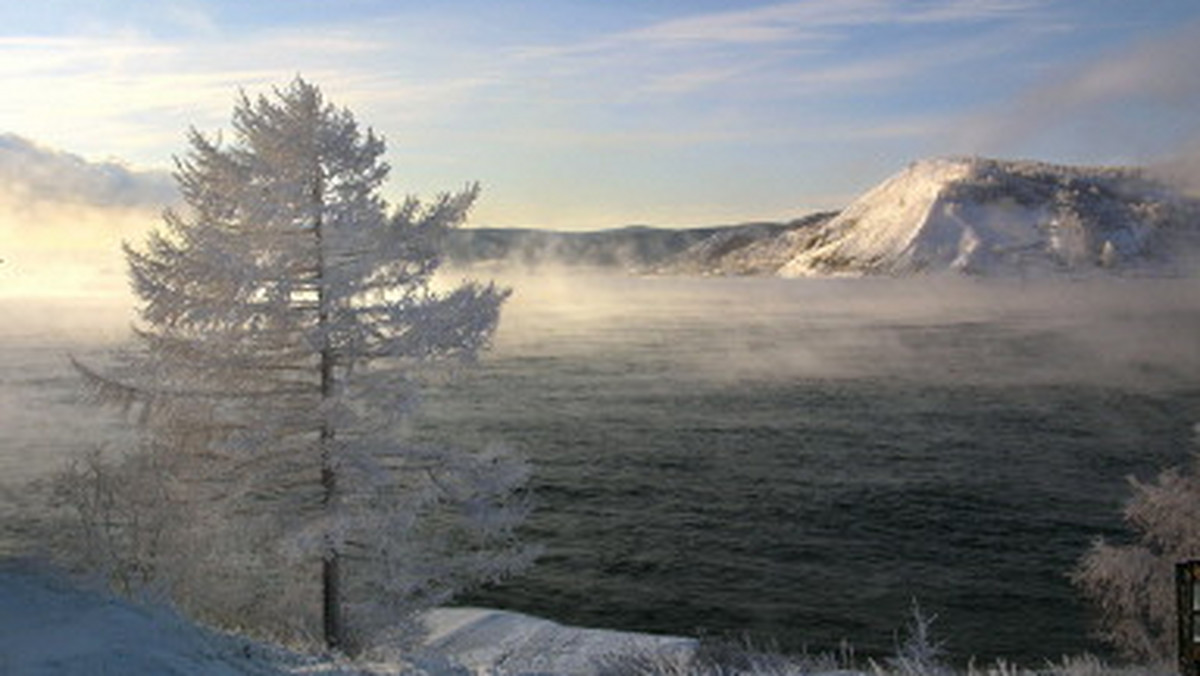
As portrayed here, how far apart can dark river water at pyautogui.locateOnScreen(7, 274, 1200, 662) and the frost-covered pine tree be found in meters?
3.07

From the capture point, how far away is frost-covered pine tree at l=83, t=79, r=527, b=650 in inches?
722

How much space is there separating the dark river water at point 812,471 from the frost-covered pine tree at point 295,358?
10.1 ft

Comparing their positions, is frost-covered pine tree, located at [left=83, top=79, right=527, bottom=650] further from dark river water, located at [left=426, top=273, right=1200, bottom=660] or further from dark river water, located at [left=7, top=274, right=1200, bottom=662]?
dark river water, located at [left=426, top=273, right=1200, bottom=660]

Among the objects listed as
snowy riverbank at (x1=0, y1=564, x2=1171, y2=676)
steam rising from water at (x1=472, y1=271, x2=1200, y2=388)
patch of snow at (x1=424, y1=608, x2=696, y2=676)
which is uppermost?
snowy riverbank at (x1=0, y1=564, x2=1171, y2=676)

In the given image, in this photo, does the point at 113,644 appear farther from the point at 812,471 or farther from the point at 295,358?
the point at 812,471

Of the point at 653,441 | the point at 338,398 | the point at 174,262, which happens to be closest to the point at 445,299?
the point at 338,398

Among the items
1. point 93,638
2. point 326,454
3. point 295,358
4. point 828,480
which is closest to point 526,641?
point 326,454

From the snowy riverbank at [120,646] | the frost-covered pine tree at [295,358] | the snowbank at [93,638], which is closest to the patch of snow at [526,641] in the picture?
the frost-covered pine tree at [295,358]

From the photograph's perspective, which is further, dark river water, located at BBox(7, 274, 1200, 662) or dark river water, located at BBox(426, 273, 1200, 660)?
dark river water, located at BBox(7, 274, 1200, 662)

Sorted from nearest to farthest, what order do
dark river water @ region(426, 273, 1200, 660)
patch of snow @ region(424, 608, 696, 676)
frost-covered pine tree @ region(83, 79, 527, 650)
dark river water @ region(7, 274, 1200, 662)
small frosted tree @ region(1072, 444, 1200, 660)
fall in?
1. frost-covered pine tree @ region(83, 79, 527, 650)
2. patch of snow @ region(424, 608, 696, 676)
3. small frosted tree @ region(1072, 444, 1200, 660)
4. dark river water @ region(426, 273, 1200, 660)
5. dark river water @ region(7, 274, 1200, 662)

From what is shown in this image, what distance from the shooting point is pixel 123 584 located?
54.7 feet

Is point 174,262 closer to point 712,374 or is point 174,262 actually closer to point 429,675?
point 429,675

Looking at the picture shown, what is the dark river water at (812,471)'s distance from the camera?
30.3 meters

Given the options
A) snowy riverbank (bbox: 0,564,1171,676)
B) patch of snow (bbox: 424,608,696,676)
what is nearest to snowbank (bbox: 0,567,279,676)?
snowy riverbank (bbox: 0,564,1171,676)
